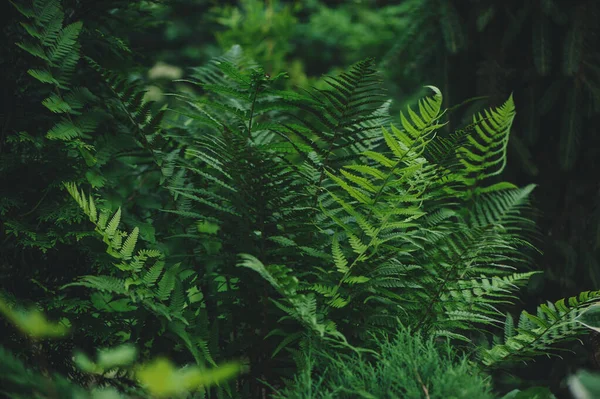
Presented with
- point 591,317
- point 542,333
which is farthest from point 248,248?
point 591,317

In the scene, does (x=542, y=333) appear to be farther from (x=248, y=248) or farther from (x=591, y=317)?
(x=248, y=248)

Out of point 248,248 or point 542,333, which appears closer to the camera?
point 542,333

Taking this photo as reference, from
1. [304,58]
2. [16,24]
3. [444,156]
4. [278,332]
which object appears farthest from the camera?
[304,58]

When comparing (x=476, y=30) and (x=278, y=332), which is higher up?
(x=476, y=30)

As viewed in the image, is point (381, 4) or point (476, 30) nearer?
point (476, 30)

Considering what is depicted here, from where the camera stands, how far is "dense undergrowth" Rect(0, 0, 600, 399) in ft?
3.95

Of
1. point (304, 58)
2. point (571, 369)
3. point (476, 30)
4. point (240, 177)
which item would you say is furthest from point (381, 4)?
point (240, 177)

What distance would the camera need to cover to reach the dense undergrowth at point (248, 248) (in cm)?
120

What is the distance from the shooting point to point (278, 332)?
1.24 metres

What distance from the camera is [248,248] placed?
1318mm

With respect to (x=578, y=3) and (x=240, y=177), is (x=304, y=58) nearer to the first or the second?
(x=578, y=3)

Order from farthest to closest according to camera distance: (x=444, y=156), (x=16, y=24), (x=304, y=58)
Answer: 1. (x=304, y=58)
2. (x=16, y=24)
3. (x=444, y=156)

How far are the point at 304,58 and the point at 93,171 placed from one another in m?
6.04

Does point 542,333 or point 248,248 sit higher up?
point 248,248
